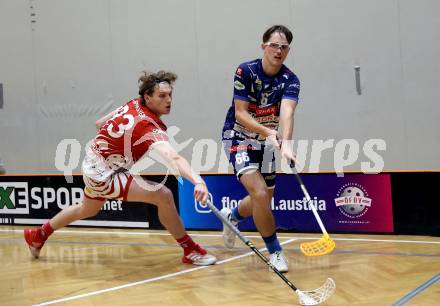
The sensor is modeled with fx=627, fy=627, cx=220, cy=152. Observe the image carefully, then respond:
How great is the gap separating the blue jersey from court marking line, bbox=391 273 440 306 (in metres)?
1.48

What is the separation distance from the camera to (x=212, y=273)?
4398 millimetres

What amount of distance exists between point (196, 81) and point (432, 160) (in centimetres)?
297

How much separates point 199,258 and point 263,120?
3.76ft

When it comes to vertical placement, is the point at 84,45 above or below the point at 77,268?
above

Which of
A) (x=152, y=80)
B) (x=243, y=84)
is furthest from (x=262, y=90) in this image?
(x=152, y=80)

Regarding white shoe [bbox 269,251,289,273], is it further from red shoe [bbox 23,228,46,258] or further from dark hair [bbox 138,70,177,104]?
red shoe [bbox 23,228,46,258]

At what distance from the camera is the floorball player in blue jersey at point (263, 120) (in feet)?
13.9

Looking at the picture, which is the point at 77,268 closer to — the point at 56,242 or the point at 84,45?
the point at 56,242

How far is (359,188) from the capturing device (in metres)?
5.70

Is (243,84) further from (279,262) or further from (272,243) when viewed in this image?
(279,262)

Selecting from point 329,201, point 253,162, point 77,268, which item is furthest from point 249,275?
point 329,201

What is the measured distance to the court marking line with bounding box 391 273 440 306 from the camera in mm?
3443

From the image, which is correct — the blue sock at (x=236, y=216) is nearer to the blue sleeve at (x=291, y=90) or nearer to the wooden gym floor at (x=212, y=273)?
the wooden gym floor at (x=212, y=273)

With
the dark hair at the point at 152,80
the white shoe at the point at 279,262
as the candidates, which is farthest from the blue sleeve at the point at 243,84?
the white shoe at the point at 279,262
